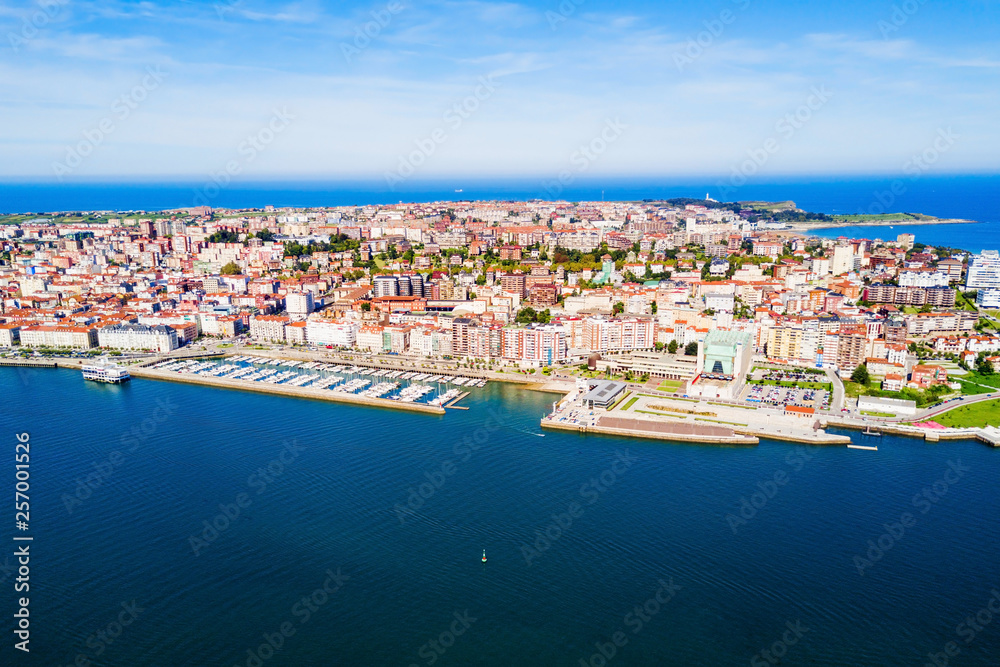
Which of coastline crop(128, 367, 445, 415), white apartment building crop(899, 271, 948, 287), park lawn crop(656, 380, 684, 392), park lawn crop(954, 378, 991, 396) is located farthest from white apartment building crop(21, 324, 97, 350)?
white apartment building crop(899, 271, 948, 287)

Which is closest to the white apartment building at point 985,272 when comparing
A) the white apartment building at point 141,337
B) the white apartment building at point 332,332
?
the white apartment building at point 332,332

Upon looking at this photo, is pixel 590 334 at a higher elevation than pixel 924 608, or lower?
higher

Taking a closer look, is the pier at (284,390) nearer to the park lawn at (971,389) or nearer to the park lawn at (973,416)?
the park lawn at (973,416)

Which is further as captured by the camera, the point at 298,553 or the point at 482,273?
the point at 482,273

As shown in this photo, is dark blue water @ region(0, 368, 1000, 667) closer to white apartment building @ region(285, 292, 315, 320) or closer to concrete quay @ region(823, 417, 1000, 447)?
concrete quay @ region(823, 417, 1000, 447)

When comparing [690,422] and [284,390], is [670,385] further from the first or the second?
[284,390]

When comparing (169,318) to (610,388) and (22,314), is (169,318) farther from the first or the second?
(610,388)

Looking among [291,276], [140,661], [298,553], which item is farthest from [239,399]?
[291,276]
